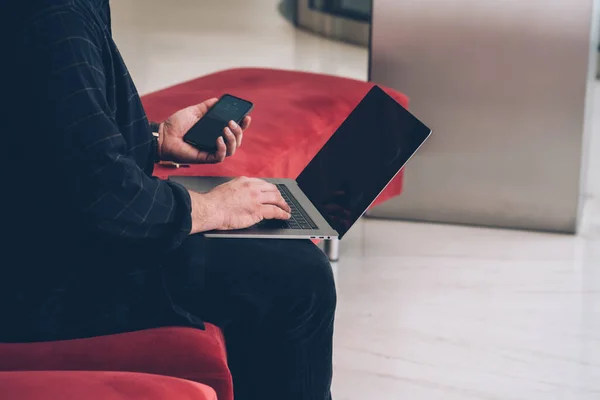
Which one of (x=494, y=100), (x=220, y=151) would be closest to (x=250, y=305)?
(x=220, y=151)

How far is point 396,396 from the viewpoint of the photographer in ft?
6.35

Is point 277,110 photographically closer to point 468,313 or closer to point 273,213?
point 468,313

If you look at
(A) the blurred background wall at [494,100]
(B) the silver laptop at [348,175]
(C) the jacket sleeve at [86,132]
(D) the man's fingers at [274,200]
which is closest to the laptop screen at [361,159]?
(B) the silver laptop at [348,175]

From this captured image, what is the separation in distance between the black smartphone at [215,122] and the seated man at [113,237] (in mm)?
227

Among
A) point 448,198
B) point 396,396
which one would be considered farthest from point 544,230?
point 396,396

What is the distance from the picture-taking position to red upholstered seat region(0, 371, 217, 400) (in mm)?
998

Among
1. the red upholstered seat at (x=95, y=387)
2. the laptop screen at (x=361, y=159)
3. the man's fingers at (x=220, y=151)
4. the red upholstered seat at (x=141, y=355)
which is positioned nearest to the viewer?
the red upholstered seat at (x=95, y=387)

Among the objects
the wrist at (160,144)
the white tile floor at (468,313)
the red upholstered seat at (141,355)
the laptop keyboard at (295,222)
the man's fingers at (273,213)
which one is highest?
the wrist at (160,144)

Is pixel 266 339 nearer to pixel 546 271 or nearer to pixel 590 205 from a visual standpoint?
pixel 546 271

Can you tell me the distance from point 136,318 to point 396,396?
2.70 feet

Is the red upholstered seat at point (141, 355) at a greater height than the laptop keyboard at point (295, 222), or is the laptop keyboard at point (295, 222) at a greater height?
the laptop keyboard at point (295, 222)

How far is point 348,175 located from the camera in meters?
1.58

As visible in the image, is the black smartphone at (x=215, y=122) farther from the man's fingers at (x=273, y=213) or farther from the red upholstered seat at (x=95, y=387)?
the red upholstered seat at (x=95, y=387)

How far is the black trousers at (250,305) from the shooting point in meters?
1.29
